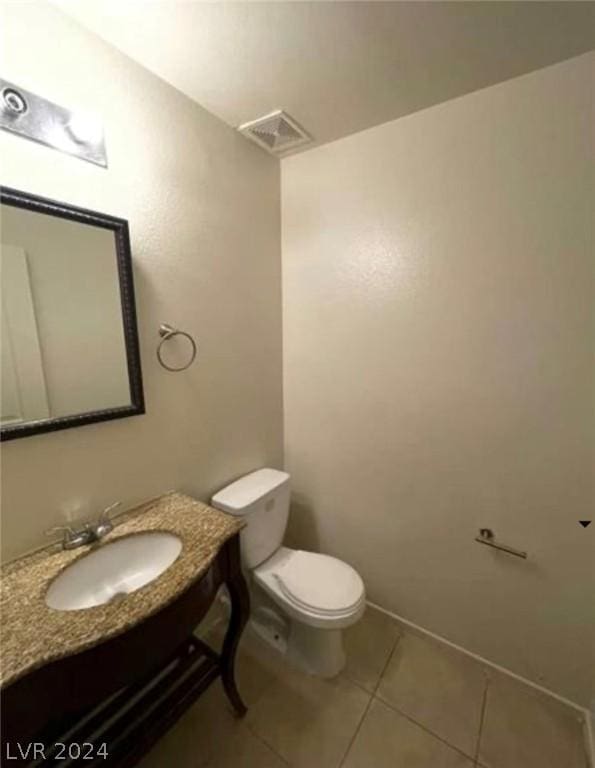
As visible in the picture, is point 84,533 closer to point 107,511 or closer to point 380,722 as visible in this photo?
point 107,511

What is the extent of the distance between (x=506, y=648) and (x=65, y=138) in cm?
248

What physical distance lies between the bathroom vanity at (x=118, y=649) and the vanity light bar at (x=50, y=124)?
46.4 inches

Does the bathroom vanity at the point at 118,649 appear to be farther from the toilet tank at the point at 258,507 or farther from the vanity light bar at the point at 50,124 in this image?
the vanity light bar at the point at 50,124

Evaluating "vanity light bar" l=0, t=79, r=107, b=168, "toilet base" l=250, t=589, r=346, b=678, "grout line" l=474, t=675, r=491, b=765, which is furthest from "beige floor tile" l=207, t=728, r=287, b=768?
"vanity light bar" l=0, t=79, r=107, b=168

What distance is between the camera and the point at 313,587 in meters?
1.46

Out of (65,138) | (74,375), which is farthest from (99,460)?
(65,138)

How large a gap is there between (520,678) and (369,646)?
2.08 feet

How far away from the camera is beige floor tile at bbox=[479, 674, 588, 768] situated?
1.22 meters

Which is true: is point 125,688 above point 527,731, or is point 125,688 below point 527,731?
above

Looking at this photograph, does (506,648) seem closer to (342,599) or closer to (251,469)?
(342,599)

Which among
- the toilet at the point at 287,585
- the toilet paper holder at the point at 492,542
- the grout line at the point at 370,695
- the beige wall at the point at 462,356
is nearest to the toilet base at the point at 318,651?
the toilet at the point at 287,585

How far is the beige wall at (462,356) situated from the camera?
3.97 ft

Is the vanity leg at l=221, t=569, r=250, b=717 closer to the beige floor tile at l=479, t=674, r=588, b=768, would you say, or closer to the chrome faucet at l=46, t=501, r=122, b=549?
the chrome faucet at l=46, t=501, r=122, b=549

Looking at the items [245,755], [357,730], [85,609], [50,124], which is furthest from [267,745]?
[50,124]
